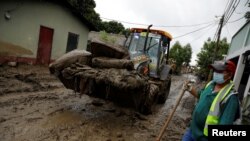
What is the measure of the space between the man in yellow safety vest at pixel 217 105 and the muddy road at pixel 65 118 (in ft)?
8.14

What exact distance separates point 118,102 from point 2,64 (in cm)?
699

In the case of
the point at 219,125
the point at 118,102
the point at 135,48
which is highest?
the point at 135,48

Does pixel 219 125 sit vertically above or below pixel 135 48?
below

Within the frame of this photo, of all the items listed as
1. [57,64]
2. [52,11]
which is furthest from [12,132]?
[52,11]

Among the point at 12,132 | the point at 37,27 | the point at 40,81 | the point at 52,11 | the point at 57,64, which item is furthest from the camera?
the point at 52,11

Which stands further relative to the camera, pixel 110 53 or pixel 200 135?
pixel 110 53

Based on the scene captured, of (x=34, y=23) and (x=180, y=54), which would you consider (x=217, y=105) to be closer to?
(x=34, y=23)

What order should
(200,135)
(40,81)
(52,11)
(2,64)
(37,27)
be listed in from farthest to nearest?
(52,11) → (37,27) → (2,64) → (40,81) → (200,135)

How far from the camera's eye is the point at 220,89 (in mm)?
3115

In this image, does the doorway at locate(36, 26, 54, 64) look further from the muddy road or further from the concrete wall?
the muddy road

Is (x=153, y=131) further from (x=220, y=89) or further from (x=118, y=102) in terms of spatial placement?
(x=220, y=89)

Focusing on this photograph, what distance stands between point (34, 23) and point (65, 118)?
8351mm

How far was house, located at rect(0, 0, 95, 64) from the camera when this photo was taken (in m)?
11.4

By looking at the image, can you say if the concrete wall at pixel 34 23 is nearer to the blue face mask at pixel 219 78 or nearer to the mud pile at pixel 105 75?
the mud pile at pixel 105 75
